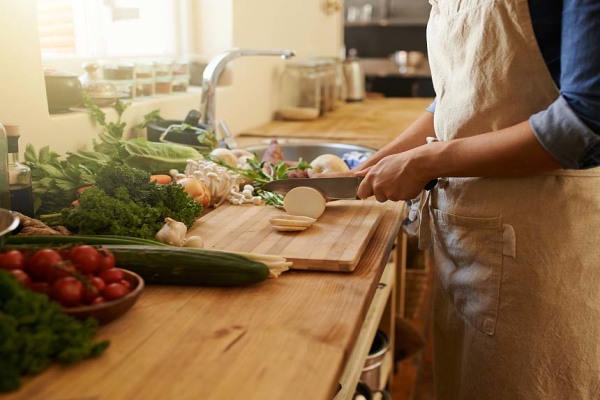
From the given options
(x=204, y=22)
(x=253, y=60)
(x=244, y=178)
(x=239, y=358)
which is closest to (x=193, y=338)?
(x=239, y=358)

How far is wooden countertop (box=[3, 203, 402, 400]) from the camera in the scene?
2.27 feet

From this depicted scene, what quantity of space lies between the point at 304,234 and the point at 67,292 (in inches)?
20.7

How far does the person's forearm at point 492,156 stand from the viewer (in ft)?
3.46

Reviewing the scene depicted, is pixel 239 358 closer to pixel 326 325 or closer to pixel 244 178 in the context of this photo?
pixel 326 325

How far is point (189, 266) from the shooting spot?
3.15ft

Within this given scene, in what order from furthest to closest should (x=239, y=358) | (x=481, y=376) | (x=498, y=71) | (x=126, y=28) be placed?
1. (x=126, y=28)
2. (x=481, y=376)
3. (x=498, y=71)
4. (x=239, y=358)

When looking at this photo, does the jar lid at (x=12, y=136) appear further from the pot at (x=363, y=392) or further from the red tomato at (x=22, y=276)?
the pot at (x=363, y=392)

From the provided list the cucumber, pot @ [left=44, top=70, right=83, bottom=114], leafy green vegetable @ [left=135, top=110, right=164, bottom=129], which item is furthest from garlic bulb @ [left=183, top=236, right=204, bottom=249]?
leafy green vegetable @ [left=135, top=110, right=164, bottom=129]

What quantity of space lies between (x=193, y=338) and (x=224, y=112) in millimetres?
1778

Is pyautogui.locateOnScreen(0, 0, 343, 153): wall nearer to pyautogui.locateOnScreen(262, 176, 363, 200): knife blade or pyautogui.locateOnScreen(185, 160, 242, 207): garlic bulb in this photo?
pyautogui.locateOnScreen(185, 160, 242, 207): garlic bulb

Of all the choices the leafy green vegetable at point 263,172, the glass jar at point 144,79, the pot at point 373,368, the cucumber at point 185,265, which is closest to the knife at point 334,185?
the leafy green vegetable at point 263,172

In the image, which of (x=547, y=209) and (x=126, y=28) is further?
(x=126, y=28)

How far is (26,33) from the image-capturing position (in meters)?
1.38

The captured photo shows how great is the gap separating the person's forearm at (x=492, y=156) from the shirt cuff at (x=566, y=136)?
0.06 feet
